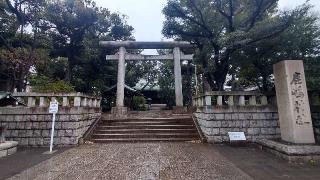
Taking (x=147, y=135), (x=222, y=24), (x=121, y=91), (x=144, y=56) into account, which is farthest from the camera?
(x=144, y=56)

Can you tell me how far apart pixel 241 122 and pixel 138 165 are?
5213mm

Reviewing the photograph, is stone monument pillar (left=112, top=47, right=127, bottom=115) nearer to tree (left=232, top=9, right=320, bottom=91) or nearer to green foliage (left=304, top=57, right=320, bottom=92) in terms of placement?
tree (left=232, top=9, right=320, bottom=91)

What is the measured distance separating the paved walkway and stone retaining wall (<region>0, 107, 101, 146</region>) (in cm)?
122

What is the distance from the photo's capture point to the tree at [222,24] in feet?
30.8

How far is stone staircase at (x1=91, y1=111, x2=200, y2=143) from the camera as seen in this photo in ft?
31.3

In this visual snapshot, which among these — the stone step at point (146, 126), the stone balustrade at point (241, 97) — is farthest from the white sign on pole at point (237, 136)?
the stone step at point (146, 126)

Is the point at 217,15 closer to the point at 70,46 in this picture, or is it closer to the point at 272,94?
the point at 272,94

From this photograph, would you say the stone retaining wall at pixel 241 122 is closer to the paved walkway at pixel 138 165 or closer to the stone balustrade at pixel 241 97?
the stone balustrade at pixel 241 97

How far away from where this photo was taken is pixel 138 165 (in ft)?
18.5

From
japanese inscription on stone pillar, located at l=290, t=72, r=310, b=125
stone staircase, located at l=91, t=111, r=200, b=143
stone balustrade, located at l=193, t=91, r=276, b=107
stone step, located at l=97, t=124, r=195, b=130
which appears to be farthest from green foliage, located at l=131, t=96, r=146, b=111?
japanese inscription on stone pillar, located at l=290, t=72, r=310, b=125

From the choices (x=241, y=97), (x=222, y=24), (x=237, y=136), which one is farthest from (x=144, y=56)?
(x=237, y=136)

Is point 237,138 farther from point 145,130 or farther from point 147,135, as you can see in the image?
point 145,130

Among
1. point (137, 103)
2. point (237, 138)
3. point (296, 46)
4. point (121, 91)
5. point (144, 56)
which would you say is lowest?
point (237, 138)

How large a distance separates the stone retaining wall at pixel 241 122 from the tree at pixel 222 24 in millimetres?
2832
